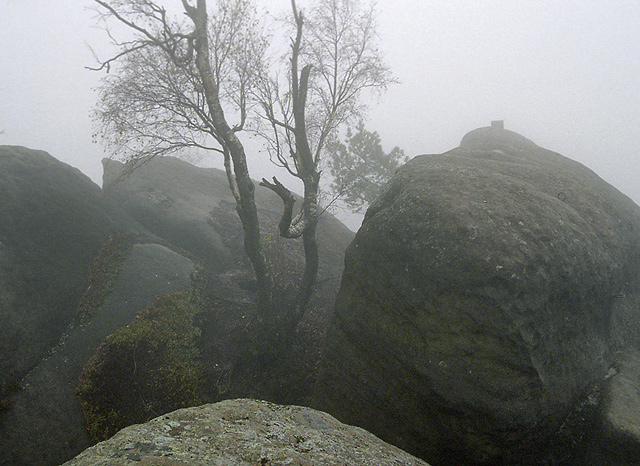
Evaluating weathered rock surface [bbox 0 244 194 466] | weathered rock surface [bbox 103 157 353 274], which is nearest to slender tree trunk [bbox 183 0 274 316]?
weathered rock surface [bbox 0 244 194 466]

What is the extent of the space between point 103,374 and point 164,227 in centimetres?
890

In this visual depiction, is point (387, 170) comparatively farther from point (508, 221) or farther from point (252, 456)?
point (252, 456)

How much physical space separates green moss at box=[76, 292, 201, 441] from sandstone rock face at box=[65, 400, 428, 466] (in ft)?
19.1

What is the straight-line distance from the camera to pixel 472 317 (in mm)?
5461

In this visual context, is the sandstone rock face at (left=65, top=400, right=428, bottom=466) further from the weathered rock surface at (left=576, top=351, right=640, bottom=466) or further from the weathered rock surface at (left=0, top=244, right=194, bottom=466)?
the weathered rock surface at (left=0, top=244, right=194, bottom=466)

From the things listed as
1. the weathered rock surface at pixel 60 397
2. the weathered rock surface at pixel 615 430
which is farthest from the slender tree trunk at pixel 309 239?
the weathered rock surface at pixel 615 430

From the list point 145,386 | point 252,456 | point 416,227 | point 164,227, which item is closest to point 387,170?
point 164,227

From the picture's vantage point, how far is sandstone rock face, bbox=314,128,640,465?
5270 mm

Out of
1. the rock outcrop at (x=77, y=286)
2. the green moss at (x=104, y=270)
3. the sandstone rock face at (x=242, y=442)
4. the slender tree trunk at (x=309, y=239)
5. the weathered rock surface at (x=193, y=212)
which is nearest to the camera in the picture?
the sandstone rock face at (x=242, y=442)

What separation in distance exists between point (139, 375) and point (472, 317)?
762cm

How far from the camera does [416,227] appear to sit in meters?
6.45

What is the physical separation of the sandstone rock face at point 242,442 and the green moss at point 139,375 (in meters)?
5.81

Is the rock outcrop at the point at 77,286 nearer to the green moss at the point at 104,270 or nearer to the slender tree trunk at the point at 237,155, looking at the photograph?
the green moss at the point at 104,270

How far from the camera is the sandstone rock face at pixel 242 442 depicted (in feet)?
7.42
